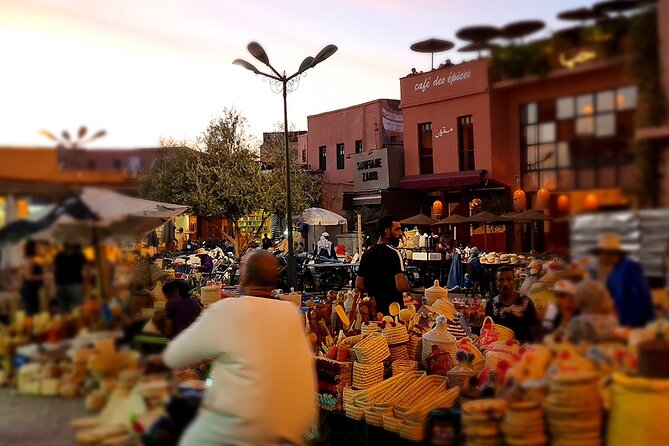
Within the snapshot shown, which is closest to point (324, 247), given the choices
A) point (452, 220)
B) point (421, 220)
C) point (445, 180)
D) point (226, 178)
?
point (226, 178)

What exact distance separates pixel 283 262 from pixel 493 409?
11287 mm

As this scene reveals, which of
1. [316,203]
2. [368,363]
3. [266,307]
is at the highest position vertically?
[316,203]

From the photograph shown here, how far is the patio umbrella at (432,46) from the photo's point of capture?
1.97 metres

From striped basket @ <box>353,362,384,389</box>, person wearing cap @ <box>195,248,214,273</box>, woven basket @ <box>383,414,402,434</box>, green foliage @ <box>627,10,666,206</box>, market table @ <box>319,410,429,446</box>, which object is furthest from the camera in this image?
person wearing cap @ <box>195,248,214,273</box>

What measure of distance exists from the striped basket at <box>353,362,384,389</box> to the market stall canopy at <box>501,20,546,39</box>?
312 cm

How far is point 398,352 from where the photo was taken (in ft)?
16.6

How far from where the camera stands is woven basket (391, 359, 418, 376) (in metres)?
4.83

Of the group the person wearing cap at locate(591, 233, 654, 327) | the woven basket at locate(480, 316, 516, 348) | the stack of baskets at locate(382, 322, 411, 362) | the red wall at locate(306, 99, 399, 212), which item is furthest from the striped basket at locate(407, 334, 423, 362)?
the person wearing cap at locate(591, 233, 654, 327)

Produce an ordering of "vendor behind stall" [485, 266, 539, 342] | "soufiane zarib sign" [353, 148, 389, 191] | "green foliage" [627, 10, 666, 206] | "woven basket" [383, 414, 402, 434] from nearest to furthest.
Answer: "green foliage" [627, 10, 666, 206], "soufiane zarib sign" [353, 148, 389, 191], "vendor behind stall" [485, 266, 539, 342], "woven basket" [383, 414, 402, 434]

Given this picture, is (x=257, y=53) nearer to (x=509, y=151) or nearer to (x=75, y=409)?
(x=509, y=151)

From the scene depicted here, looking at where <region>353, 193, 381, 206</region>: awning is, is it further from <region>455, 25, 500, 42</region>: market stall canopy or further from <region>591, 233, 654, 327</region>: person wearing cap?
<region>591, 233, 654, 327</region>: person wearing cap

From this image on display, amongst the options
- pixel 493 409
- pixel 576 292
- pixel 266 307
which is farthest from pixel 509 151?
pixel 266 307

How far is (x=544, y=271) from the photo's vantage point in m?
1.99

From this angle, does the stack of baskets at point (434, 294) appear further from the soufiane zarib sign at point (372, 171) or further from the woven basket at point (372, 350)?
the soufiane zarib sign at point (372, 171)
